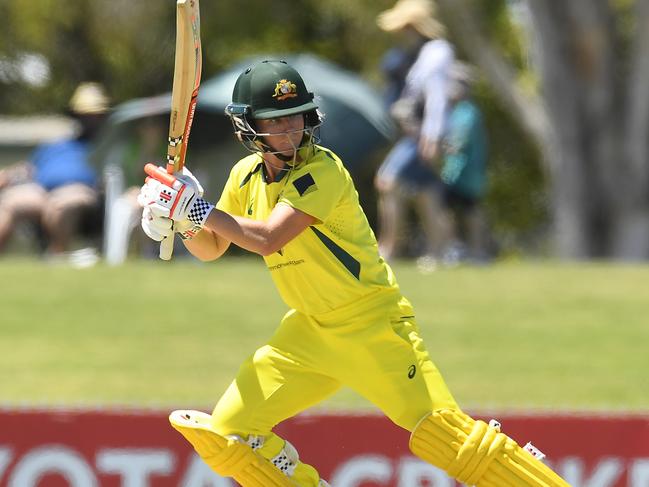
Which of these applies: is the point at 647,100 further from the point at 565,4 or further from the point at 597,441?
the point at 597,441

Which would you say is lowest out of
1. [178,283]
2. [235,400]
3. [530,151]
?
[530,151]

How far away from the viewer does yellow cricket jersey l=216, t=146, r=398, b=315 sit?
482cm

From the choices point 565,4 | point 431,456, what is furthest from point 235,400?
point 565,4

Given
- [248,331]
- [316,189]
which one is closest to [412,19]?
[248,331]

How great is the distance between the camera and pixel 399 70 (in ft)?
33.7

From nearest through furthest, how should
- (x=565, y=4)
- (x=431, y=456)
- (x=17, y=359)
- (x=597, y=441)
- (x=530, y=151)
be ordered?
1. (x=431, y=456)
2. (x=597, y=441)
3. (x=17, y=359)
4. (x=565, y=4)
5. (x=530, y=151)

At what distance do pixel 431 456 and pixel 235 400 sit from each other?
68 centimetres

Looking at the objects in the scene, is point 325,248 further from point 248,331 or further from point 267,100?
point 248,331

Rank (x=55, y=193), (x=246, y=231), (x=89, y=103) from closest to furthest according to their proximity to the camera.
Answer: (x=246, y=231) < (x=55, y=193) < (x=89, y=103)

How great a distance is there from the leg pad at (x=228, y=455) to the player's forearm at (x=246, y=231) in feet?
2.24

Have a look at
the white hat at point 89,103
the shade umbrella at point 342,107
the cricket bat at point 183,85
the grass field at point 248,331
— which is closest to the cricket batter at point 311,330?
the cricket bat at point 183,85

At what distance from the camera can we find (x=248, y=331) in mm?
9578

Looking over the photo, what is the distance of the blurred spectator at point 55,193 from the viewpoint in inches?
435

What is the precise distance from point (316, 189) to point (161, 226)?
0.54 metres
